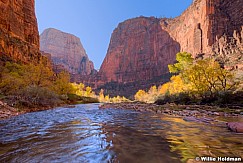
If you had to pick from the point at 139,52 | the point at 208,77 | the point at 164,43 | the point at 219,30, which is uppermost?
the point at 164,43

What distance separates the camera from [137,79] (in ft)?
460

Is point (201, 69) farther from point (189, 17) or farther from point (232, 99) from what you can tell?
point (189, 17)

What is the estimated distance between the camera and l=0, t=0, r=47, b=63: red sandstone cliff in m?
39.3

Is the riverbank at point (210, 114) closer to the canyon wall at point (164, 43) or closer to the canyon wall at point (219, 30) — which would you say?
the canyon wall at point (164, 43)

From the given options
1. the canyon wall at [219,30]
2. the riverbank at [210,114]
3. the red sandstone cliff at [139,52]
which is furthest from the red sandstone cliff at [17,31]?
the red sandstone cliff at [139,52]

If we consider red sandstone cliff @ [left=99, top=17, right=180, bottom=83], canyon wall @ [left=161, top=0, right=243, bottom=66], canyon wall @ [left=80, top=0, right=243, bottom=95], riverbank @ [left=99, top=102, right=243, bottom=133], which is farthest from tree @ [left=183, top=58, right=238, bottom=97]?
red sandstone cliff @ [left=99, top=17, right=180, bottom=83]

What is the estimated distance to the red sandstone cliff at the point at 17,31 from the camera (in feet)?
129

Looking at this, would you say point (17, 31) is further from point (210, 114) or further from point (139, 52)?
point (139, 52)

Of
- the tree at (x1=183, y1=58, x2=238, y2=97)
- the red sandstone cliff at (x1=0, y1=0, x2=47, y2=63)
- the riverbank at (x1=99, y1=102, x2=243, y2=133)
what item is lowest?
the riverbank at (x1=99, y1=102, x2=243, y2=133)

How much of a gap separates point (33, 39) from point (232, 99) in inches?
2669

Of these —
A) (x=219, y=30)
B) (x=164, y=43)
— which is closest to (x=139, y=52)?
(x=164, y=43)

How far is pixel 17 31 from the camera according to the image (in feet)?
165

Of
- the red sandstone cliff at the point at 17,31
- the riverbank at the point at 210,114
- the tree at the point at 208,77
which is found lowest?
the riverbank at the point at 210,114

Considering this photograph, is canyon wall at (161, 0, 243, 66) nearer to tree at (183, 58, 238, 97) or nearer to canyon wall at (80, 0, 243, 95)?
canyon wall at (80, 0, 243, 95)
